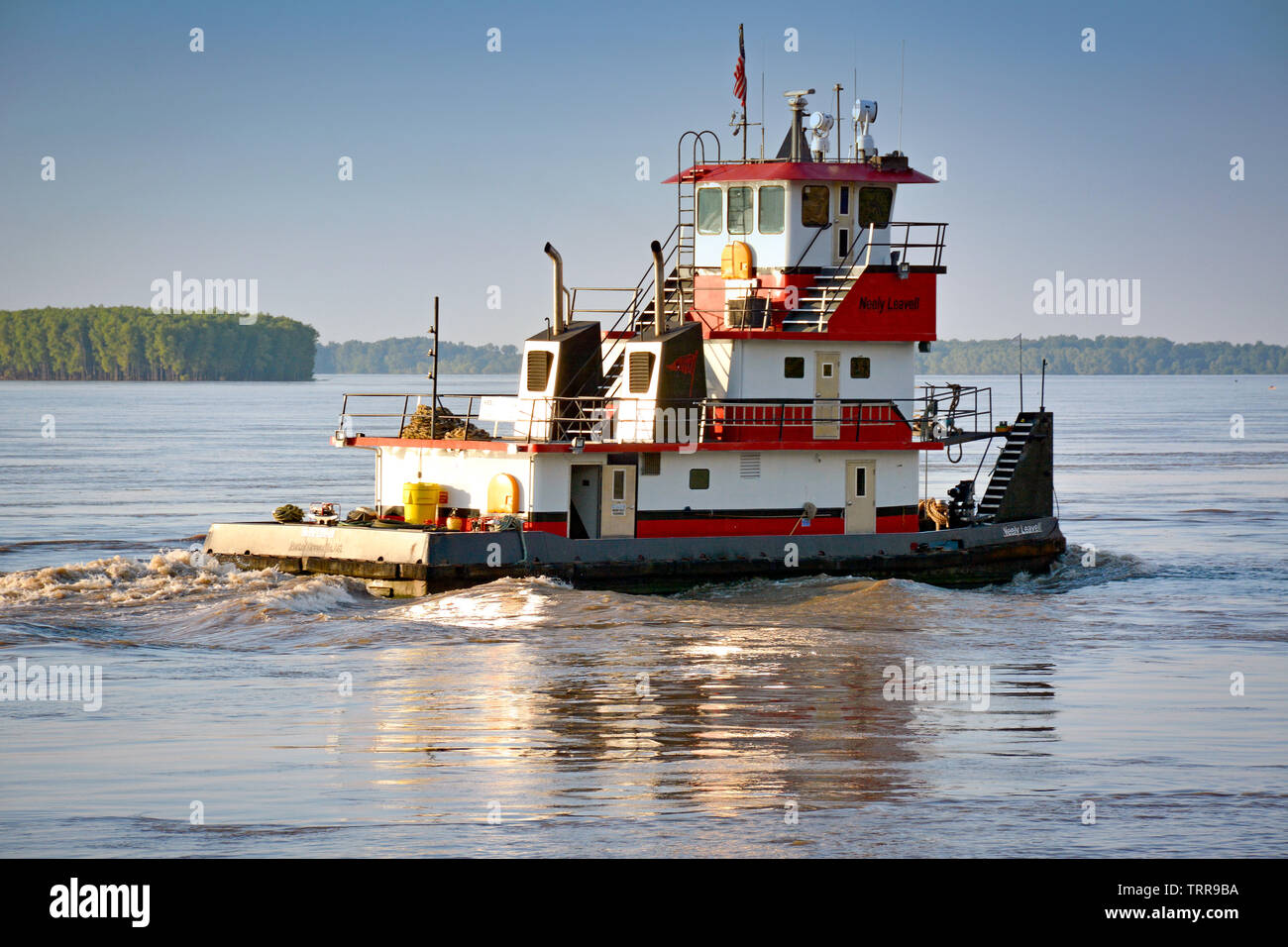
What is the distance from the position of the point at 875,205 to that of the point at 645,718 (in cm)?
1450

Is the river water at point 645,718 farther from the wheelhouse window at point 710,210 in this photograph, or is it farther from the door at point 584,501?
the wheelhouse window at point 710,210

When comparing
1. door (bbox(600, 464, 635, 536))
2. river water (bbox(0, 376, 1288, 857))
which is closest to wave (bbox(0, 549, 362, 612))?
river water (bbox(0, 376, 1288, 857))

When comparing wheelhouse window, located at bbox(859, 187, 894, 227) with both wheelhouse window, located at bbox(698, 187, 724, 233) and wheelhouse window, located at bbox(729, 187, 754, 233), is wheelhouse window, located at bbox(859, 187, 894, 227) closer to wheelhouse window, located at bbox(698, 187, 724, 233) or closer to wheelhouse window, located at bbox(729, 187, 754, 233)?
wheelhouse window, located at bbox(729, 187, 754, 233)

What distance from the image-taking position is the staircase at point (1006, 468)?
30.3m

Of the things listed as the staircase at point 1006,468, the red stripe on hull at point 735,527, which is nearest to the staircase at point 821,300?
the red stripe on hull at point 735,527

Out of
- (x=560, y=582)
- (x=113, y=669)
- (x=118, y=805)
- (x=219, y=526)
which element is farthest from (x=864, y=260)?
(x=118, y=805)

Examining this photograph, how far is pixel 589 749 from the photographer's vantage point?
14977 millimetres

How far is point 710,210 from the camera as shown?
28.4 meters

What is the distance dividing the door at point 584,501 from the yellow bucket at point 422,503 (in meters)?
2.19

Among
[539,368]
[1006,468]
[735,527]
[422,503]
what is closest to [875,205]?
[1006,468]

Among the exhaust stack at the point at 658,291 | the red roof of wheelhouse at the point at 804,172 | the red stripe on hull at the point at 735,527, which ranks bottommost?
the red stripe on hull at the point at 735,527

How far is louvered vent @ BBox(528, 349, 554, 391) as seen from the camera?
26.0 m
